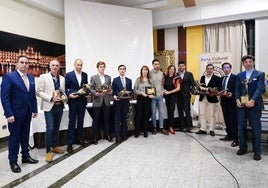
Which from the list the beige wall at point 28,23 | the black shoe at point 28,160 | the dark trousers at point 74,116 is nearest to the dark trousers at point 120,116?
the dark trousers at point 74,116

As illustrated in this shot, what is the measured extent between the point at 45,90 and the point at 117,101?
4.46 ft

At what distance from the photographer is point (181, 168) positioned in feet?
9.05

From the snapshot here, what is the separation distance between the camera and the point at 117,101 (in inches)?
155

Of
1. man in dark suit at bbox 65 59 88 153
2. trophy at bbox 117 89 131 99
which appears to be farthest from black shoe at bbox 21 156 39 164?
trophy at bbox 117 89 131 99

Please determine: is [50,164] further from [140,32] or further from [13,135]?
[140,32]

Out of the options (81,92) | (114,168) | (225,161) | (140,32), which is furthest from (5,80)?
(140,32)

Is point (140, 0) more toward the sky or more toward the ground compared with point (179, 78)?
more toward the sky

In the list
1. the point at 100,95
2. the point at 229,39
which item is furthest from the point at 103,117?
the point at 229,39

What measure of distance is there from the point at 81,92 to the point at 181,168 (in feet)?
6.03

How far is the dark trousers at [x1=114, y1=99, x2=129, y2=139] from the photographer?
394 cm

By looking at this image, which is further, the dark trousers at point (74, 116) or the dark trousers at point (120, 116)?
the dark trousers at point (120, 116)

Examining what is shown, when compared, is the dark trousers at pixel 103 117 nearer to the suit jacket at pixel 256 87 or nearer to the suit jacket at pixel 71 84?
the suit jacket at pixel 71 84

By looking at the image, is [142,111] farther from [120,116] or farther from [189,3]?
[189,3]

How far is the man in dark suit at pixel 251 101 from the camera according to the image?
9.63 ft
